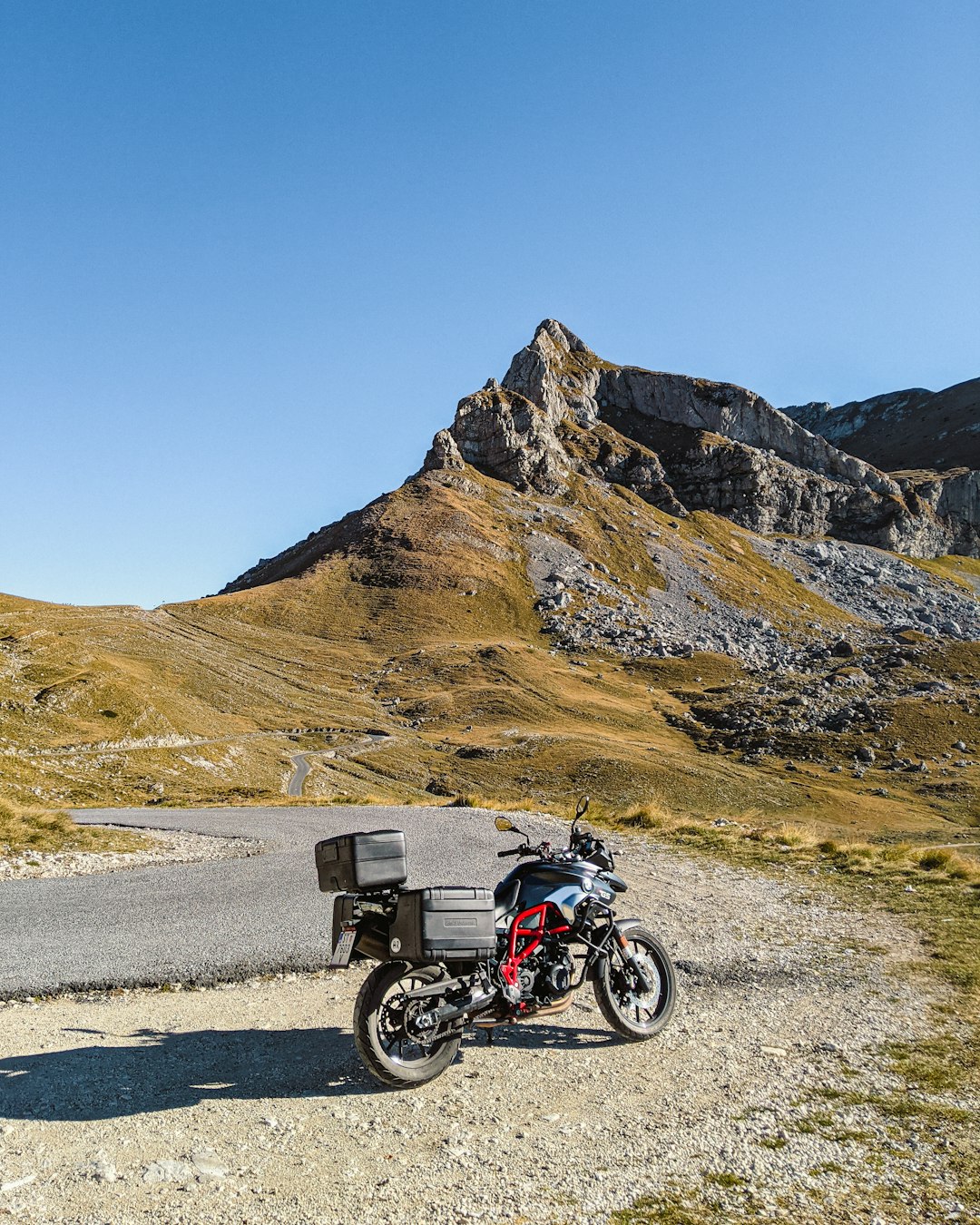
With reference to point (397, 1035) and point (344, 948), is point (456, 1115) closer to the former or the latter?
point (397, 1035)

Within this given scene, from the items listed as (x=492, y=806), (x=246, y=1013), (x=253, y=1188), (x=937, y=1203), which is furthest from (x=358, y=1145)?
(x=492, y=806)

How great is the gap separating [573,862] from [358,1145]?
10.3ft

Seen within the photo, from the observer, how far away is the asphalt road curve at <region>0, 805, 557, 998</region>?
891 cm

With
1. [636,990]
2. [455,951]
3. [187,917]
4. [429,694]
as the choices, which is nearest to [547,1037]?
[636,990]

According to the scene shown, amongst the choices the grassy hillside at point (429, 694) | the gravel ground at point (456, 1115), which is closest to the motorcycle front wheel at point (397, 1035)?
the gravel ground at point (456, 1115)

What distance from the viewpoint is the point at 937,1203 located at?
4.70 m

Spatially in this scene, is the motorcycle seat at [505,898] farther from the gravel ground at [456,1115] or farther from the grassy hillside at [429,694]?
the grassy hillside at [429,694]

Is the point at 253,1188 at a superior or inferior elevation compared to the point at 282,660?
inferior

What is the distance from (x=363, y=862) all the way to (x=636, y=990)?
325cm

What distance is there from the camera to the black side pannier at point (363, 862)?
6.44 metres

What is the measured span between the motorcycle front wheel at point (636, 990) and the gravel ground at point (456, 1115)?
203 mm

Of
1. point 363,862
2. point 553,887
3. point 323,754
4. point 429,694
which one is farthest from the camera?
point 429,694

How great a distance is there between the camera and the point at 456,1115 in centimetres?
586

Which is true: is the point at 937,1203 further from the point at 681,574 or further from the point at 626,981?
the point at 681,574
